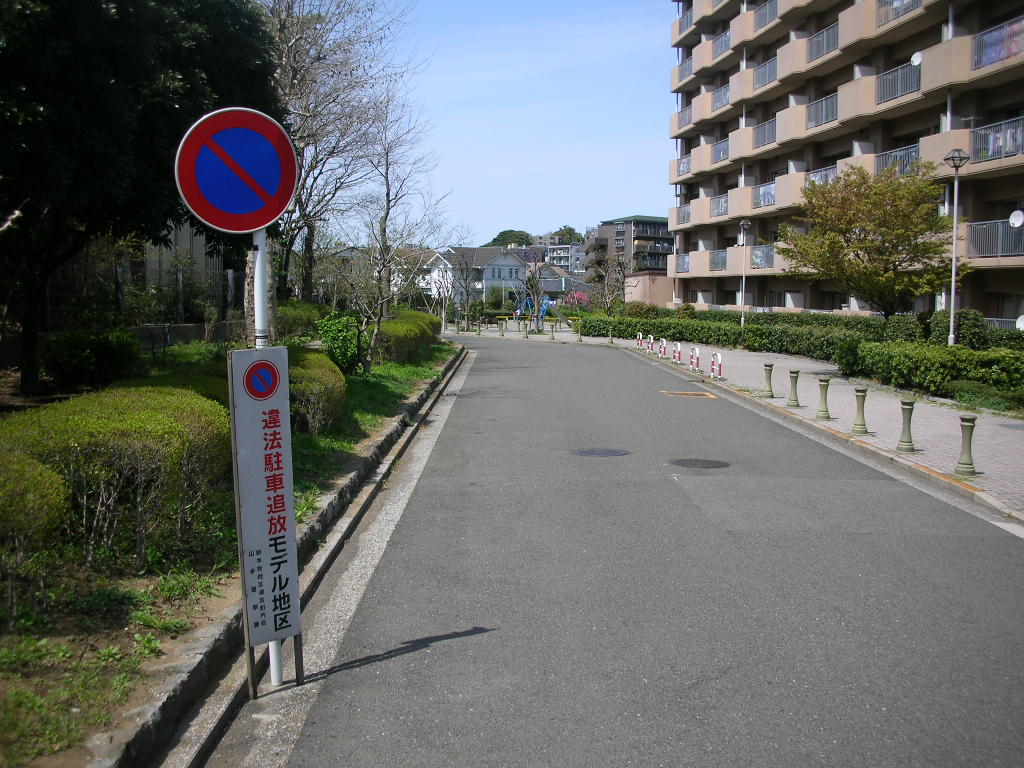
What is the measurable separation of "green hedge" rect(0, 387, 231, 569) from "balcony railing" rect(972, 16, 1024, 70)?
24077 millimetres

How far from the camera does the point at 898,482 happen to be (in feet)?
32.3

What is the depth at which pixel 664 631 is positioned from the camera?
512 cm

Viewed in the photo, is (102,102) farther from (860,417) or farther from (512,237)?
(512,237)

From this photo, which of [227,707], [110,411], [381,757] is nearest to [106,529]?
[110,411]

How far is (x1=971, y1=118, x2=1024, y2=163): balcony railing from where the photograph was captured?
2238 centimetres

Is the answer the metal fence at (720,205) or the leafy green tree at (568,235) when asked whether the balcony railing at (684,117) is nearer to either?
the metal fence at (720,205)

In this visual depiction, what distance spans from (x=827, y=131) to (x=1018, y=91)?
862cm

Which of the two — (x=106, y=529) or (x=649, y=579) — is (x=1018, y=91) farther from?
(x=106, y=529)

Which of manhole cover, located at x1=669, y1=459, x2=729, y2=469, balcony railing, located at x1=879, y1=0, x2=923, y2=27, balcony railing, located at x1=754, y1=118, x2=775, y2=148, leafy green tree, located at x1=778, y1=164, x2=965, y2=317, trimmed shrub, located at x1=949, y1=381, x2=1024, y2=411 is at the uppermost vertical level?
balcony railing, located at x1=879, y1=0, x2=923, y2=27

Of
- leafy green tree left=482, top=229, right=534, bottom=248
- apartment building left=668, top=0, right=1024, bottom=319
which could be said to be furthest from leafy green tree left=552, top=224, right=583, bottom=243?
apartment building left=668, top=0, right=1024, bottom=319

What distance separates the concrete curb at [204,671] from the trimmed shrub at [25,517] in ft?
2.87

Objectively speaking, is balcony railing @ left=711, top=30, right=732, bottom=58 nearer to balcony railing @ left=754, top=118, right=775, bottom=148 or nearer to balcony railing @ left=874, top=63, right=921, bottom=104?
balcony railing @ left=754, top=118, right=775, bottom=148

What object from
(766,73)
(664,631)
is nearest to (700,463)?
(664,631)

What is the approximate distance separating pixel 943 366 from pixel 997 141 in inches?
382
